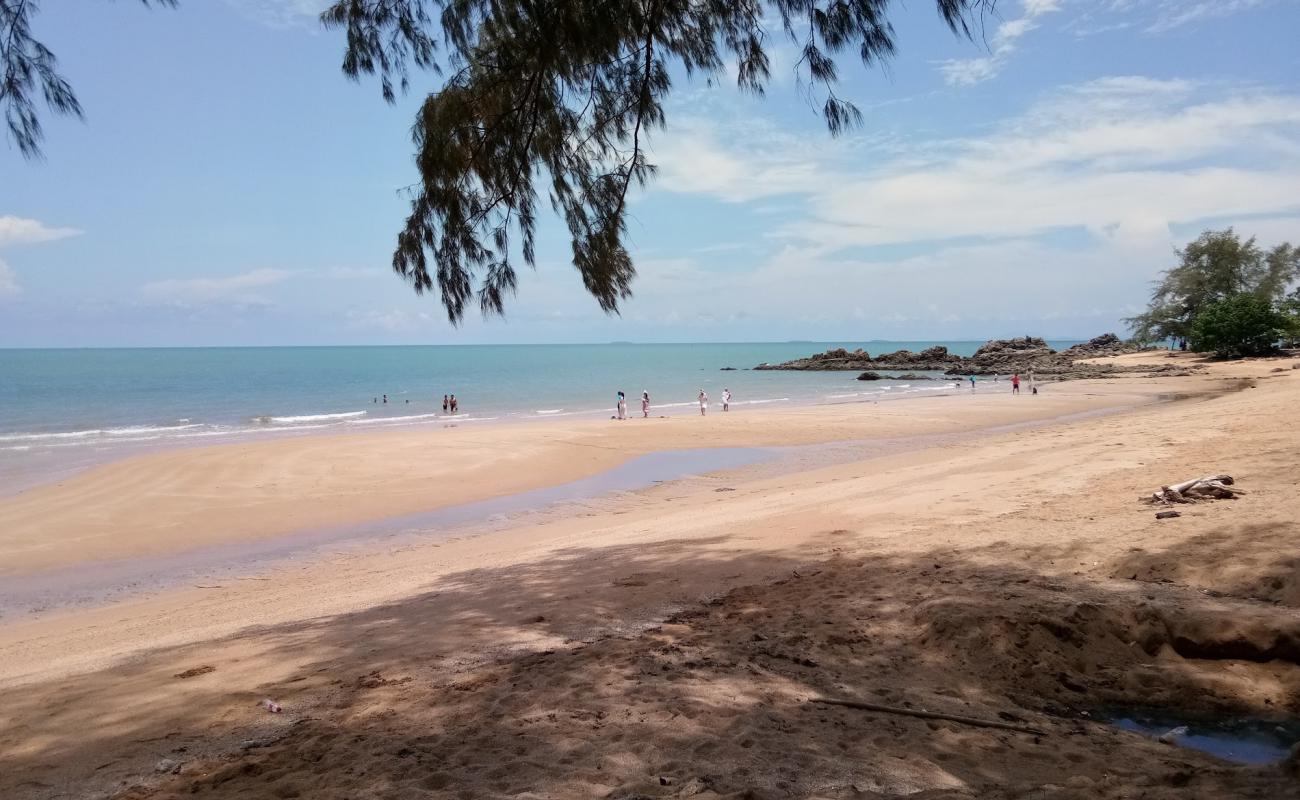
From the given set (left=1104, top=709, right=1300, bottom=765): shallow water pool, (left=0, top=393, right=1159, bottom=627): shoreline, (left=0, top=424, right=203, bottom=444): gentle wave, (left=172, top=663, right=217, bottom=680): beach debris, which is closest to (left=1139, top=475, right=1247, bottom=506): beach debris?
(left=1104, top=709, right=1300, bottom=765): shallow water pool

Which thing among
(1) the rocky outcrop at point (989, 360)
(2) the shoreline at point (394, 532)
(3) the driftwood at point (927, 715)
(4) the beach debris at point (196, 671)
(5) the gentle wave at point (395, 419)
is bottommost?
(2) the shoreline at point (394, 532)

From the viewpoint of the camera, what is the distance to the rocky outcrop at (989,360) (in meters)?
62.7

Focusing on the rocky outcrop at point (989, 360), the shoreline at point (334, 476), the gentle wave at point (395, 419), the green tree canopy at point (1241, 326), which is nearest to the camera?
the shoreline at point (334, 476)

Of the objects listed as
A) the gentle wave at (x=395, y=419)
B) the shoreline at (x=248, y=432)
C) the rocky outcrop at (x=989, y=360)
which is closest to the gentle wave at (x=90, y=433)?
the shoreline at (x=248, y=432)

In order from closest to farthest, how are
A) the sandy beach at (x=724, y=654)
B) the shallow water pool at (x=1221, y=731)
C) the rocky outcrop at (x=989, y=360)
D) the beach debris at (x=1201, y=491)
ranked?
the sandy beach at (x=724, y=654) < the shallow water pool at (x=1221, y=731) < the beach debris at (x=1201, y=491) < the rocky outcrop at (x=989, y=360)

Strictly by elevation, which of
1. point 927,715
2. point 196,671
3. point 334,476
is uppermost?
point 927,715

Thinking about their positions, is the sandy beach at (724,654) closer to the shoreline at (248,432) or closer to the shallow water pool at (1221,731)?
the shallow water pool at (1221,731)

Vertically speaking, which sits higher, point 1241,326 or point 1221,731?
point 1241,326

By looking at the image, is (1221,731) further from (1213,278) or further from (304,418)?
(1213,278)

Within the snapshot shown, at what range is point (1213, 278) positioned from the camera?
188ft

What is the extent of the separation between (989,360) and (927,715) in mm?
73860

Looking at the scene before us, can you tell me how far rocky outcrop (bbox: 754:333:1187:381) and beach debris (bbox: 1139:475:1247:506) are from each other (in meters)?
53.2

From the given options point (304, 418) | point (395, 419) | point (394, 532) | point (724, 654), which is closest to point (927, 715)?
point (724, 654)

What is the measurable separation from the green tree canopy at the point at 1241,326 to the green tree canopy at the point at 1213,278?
7553mm
